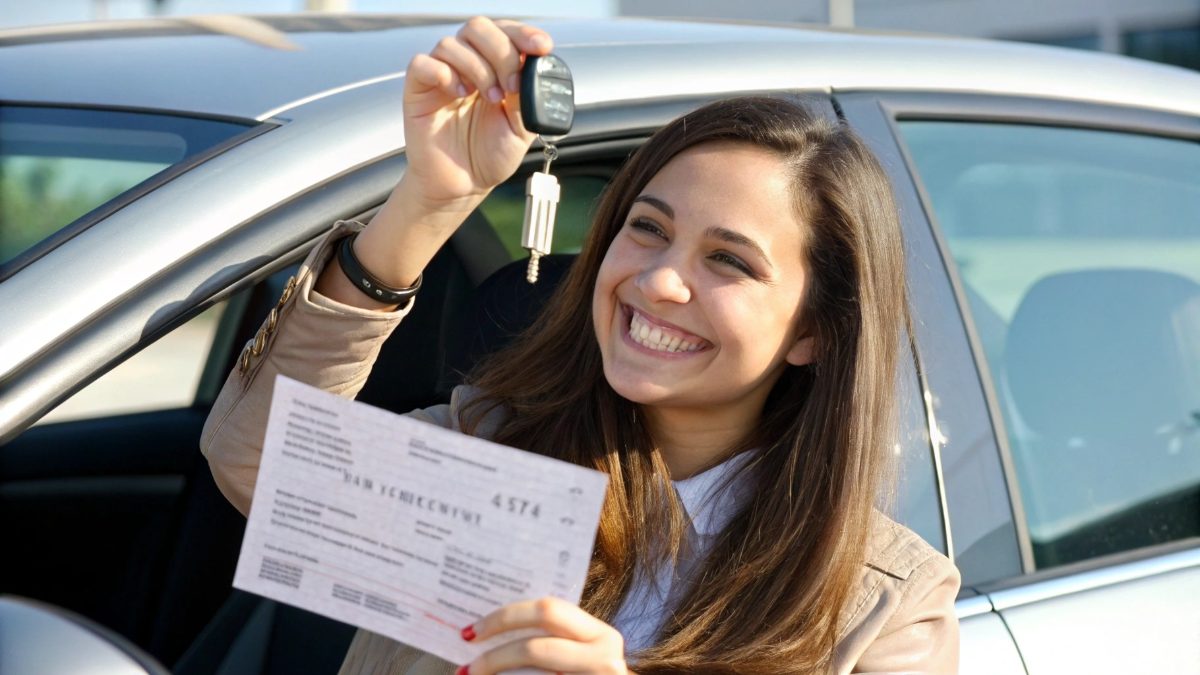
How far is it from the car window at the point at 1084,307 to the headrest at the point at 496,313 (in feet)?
2.00

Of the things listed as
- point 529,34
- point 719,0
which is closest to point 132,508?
point 529,34

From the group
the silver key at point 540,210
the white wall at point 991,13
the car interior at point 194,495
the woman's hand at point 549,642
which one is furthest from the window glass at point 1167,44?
the woman's hand at point 549,642

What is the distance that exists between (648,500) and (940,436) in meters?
0.44

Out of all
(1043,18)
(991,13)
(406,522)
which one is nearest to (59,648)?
(406,522)

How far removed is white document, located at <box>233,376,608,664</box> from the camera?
4.08ft

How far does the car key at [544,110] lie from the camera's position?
1.56 m

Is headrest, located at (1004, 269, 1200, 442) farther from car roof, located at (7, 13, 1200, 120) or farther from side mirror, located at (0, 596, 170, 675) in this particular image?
side mirror, located at (0, 596, 170, 675)

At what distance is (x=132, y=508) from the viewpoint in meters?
3.02

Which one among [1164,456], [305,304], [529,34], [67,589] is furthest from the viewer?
[67,589]

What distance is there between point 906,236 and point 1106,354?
46 cm

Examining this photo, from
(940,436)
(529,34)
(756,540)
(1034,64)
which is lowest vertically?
(756,540)

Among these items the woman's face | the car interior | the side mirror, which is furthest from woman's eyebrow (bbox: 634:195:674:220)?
the side mirror

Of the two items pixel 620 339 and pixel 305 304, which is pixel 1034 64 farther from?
pixel 305 304

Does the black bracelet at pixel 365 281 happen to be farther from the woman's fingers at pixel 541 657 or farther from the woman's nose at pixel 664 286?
the woman's fingers at pixel 541 657
